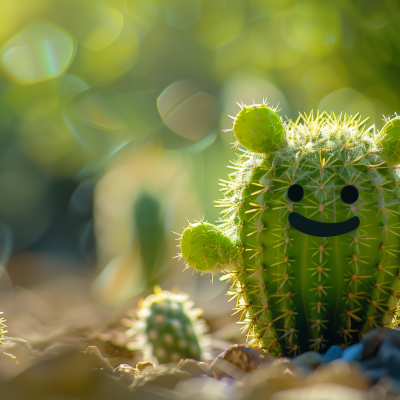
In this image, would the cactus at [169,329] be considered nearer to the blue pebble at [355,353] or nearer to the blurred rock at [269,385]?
the blue pebble at [355,353]

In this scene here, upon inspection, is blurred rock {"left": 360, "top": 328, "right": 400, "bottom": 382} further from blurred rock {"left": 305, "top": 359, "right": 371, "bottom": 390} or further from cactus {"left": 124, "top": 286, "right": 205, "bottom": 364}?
cactus {"left": 124, "top": 286, "right": 205, "bottom": 364}

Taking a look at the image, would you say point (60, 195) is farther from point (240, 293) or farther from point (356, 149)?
point (356, 149)

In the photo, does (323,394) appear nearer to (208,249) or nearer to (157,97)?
(208,249)

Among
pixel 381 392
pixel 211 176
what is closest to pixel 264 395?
pixel 381 392

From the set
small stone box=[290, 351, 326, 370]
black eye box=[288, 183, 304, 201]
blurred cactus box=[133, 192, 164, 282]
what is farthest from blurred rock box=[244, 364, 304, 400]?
blurred cactus box=[133, 192, 164, 282]

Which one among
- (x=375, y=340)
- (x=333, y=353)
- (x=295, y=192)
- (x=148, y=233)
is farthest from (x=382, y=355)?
(x=148, y=233)

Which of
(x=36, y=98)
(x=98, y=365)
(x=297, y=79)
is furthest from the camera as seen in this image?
(x=36, y=98)
